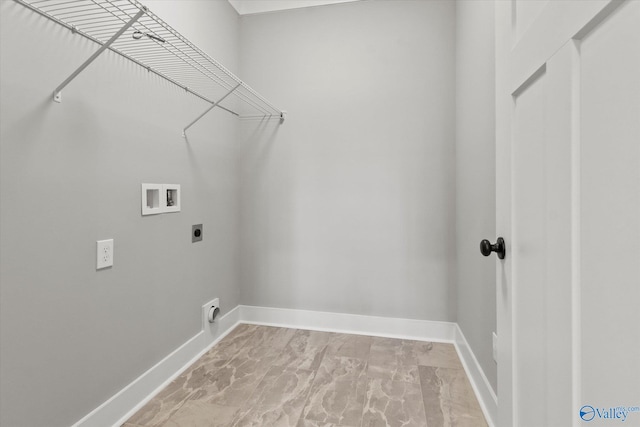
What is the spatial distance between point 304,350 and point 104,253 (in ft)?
4.17

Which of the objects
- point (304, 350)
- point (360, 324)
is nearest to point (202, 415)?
point (304, 350)

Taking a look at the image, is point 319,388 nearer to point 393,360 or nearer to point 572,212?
point 393,360

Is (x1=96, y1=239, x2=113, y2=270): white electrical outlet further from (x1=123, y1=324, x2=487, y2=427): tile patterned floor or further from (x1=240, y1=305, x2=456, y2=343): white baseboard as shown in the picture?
(x1=240, y1=305, x2=456, y2=343): white baseboard

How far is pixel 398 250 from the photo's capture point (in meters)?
2.14

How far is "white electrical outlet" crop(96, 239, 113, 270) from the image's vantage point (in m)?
1.22

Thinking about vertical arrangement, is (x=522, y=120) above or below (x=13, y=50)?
below

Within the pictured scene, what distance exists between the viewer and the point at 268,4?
2270 millimetres

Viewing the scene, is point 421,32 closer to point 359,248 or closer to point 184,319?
point 359,248

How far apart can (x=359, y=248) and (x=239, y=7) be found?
2.05 meters

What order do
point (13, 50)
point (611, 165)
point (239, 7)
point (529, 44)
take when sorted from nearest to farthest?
point (611, 165) < point (529, 44) < point (13, 50) < point (239, 7)

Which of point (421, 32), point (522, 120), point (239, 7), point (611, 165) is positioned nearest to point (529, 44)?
point (522, 120)

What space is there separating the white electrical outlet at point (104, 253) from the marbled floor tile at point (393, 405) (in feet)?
4.23

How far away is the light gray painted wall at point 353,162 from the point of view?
207 centimetres

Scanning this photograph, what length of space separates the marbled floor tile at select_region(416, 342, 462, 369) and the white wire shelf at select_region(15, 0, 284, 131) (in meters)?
1.86
